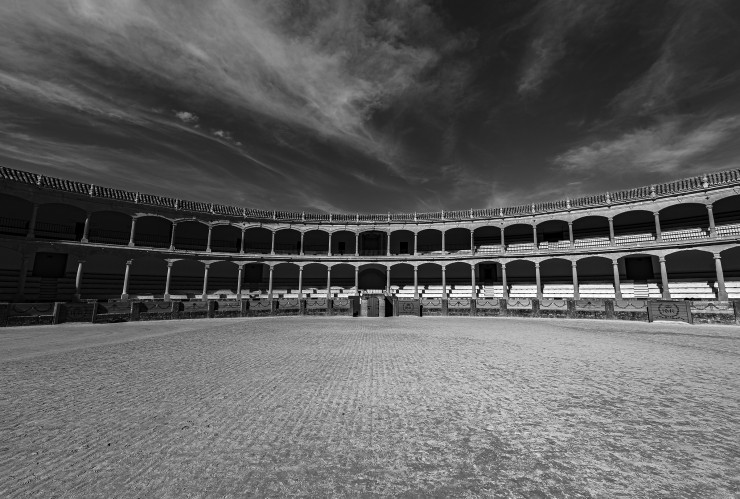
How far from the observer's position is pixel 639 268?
31.0 meters

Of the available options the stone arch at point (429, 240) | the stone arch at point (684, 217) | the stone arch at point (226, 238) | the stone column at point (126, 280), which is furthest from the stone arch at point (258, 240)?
the stone arch at point (684, 217)

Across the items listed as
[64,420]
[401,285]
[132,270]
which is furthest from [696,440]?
[132,270]

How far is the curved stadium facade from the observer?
26172 mm

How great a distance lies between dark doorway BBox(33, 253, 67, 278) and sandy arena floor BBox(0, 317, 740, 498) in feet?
79.2

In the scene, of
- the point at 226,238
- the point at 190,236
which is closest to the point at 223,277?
the point at 226,238

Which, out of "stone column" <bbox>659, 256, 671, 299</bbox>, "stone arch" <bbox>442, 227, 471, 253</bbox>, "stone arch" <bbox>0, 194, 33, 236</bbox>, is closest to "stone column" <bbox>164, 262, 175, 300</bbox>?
"stone arch" <bbox>0, 194, 33, 236</bbox>

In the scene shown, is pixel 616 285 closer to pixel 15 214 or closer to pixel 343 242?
pixel 343 242

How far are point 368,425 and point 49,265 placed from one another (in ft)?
115

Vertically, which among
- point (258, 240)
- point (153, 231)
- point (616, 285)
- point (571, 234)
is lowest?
point (616, 285)

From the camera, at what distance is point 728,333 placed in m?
15.8

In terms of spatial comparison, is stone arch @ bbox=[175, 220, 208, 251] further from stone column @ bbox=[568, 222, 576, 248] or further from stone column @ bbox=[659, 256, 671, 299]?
stone column @ bbox=[659, 256, 671, 299]

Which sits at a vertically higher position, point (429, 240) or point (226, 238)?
point (429, 240)

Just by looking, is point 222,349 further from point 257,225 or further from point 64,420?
point 257,225

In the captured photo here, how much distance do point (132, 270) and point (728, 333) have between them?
143ft
